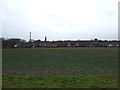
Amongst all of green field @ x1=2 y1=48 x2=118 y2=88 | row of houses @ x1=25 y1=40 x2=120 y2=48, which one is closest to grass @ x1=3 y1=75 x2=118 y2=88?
green field @ x1=2 y1=48 x2=118 y2=88

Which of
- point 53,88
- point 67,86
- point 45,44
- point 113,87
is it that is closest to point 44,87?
point 53,88

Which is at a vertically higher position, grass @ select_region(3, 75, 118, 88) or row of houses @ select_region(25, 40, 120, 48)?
row of houses @ select_region(25, 40, 120, 48)

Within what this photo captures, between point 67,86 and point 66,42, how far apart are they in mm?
142421

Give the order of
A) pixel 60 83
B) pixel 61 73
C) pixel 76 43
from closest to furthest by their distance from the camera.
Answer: pixel 60 83 < pixel 61 73 < pixel 76 43

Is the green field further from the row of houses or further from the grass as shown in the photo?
the row of houses

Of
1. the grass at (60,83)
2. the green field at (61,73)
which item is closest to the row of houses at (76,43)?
the green field at (61,73)

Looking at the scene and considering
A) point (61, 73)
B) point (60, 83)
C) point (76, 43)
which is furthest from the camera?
point (76, 43)

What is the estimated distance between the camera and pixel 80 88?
8031mm

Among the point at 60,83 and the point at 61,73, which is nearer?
the point at 60,83

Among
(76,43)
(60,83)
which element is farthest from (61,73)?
(76,43)

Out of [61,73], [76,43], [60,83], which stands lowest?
[61,73]

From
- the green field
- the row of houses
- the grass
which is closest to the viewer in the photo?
the grass

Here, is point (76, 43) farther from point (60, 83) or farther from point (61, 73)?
point (60, 83)

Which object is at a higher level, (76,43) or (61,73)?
(76,43)
